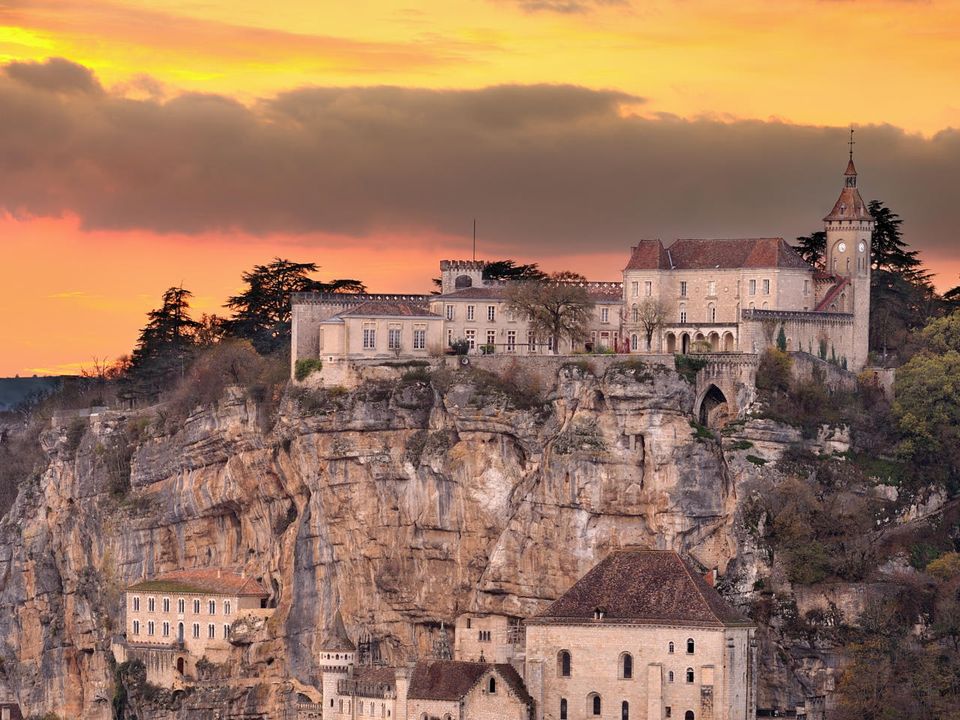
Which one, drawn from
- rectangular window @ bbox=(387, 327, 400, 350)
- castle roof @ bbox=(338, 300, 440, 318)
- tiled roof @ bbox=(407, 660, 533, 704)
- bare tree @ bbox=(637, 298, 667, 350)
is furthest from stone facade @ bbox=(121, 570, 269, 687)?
bare tree @ bbox=(637, 298, 667, 350)

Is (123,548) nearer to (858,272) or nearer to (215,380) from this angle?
(215,380)

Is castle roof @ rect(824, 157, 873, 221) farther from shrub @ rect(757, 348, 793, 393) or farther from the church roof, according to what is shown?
the church roof

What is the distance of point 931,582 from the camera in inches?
4050

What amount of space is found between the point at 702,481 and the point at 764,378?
527 centimetres

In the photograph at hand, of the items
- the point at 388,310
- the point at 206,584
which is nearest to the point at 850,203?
the point at 388,310

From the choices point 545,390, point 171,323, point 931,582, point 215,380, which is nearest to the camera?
point 931,582

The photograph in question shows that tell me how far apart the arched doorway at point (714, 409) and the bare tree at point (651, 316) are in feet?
16.8

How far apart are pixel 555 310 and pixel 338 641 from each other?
56.4 ft

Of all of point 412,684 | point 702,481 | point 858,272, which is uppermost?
point 858,272

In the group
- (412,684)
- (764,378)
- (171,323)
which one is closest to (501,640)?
(412,684)

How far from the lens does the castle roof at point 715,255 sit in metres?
113

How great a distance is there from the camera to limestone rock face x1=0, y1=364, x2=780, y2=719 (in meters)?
107

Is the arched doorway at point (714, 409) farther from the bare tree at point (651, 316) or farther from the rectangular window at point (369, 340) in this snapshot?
the rectangular window at point (369, 340)

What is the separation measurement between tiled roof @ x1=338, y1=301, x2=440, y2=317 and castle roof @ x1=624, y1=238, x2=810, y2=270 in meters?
8.99
